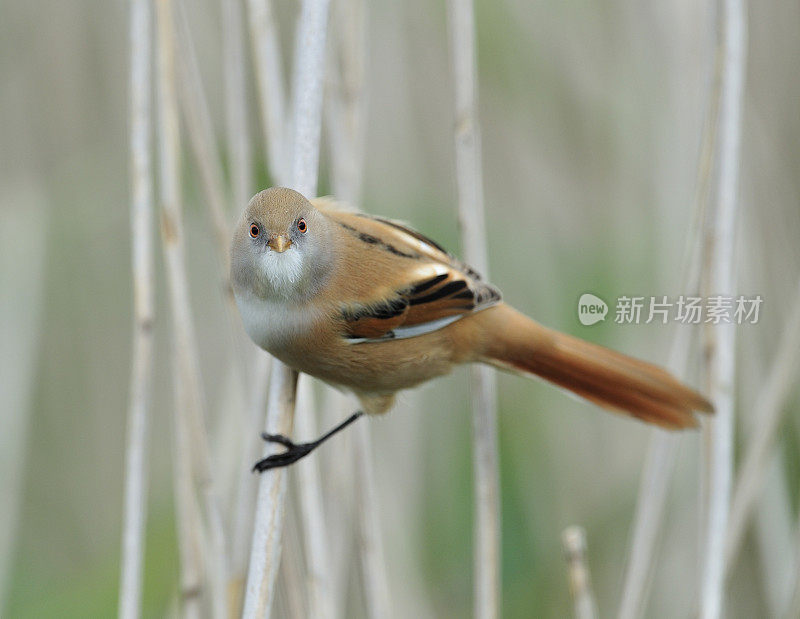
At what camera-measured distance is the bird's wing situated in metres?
1.82

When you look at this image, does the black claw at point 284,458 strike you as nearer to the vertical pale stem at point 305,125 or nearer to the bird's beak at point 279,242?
the vertical pale stem at point 305,125

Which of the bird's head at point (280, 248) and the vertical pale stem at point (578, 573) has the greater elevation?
the bird's head at point (280, 248)

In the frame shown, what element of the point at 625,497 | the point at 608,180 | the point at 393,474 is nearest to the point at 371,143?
the point at 608,180

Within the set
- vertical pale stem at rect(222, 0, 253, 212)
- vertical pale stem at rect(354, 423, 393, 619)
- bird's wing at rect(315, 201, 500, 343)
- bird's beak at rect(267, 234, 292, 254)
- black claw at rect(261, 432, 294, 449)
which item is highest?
vertical pale stem at rect(222, 0, 253, 212)

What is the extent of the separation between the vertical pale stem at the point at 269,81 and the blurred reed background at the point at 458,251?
64 cm

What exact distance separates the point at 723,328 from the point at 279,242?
0.96m

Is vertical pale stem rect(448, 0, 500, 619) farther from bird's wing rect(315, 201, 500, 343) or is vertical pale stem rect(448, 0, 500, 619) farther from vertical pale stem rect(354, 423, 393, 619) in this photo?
vertical pale stem rect(354, 423, 393, 619)

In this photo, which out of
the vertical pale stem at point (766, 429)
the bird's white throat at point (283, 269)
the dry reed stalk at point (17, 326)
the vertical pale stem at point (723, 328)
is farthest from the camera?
the dry reed stalk at point (17, 326)

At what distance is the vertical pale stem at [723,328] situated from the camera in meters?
1.78

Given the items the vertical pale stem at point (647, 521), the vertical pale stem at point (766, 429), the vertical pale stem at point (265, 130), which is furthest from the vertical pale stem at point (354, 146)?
the vertical pale stem at point (766, 429)

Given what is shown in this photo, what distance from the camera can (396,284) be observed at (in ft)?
6.11

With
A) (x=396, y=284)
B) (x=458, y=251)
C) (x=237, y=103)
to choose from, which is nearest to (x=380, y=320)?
(x=396, y=284)

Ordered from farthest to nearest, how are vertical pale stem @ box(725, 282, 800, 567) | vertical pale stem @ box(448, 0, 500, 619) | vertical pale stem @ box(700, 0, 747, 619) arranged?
vertical pale stem @ box(725, 282, 800, 567), vertical pale stem @ box(448, 0, 500, 619), vertical pale stem @ box(700, 0, 747, 619)

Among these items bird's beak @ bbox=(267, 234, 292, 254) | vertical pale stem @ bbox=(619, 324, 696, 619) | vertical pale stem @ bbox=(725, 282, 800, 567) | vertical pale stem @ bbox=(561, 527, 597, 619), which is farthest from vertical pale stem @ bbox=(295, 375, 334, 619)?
vertical pale stem @ bbox=(725, 282, 800, 567)
